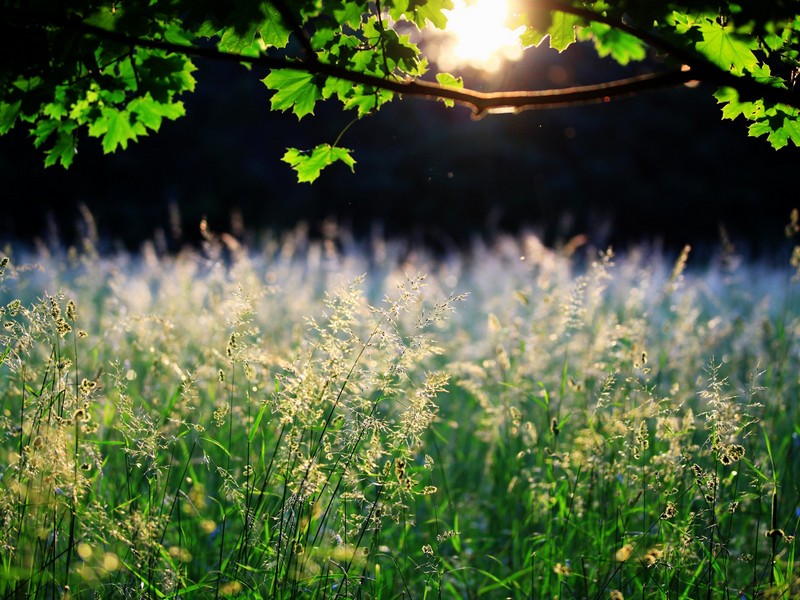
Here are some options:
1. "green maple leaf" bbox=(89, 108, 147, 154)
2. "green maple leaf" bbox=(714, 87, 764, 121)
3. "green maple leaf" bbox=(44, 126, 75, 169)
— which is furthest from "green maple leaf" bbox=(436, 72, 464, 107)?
"green maple leaf" bbox=(44, 126, 75, 169)

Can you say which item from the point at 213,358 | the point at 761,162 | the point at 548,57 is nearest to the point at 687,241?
the point at 761,162

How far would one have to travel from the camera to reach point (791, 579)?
6.02 feet

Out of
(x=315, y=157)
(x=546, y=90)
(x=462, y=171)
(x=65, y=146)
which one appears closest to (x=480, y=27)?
(x=546, y=90)

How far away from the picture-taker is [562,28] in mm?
1893

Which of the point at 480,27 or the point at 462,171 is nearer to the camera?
the point at 480,27

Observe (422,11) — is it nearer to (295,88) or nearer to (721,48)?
(295,88)

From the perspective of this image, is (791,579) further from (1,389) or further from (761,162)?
(761,162)

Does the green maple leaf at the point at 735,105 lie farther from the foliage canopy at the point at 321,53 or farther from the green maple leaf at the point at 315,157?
the green maple leaf at the point at 315,157

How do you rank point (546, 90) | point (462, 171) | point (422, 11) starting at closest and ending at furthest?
1. point (546, 90)
2. point (422, 11)
3. point (462, 171)

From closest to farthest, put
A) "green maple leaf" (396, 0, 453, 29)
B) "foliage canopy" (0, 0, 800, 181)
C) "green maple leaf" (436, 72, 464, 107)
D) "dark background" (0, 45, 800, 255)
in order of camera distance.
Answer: "foliage canopy" (0, 0, 800, 181), "green maple leaf" (396, 0, 453, 29), "green maple leaf" (436, 72, 464, 107), "dark background" (0, 45, 800, 255)

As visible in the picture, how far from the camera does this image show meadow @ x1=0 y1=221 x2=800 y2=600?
1786 millimetres

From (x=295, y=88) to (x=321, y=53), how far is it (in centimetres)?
14

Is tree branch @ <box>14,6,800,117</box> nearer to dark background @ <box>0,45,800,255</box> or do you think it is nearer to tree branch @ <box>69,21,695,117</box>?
tree branch @ <box>69,21,695,117</box>

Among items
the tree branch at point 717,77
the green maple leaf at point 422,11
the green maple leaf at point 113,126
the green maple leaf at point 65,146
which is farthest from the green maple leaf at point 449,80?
the green maple leaf at point 65,146
